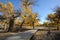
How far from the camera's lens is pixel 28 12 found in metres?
26.3

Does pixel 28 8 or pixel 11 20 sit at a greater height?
pixel 28 8

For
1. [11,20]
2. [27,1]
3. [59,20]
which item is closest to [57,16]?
[59,20]

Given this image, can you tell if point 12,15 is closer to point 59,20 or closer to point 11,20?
point 11,20

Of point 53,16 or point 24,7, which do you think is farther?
point 53,16

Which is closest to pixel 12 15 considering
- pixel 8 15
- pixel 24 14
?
pixel 8 15

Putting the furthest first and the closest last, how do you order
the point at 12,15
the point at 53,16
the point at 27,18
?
the point at 53,16 < the point at 27,18 < the point at 12,15

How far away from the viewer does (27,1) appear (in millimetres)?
27375

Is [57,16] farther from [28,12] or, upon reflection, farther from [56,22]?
[28,12]

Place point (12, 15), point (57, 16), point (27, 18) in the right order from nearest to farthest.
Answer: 1. point (12, 15)
2. point (27, 18)
3. point (57, 16)

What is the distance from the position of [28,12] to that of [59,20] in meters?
18.1

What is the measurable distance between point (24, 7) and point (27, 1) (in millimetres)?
1501

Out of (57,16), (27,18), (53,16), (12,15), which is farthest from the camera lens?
(53,16)

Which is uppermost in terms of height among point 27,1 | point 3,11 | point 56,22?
point 27,1

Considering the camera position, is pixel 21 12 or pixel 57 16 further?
pixel 57 16
